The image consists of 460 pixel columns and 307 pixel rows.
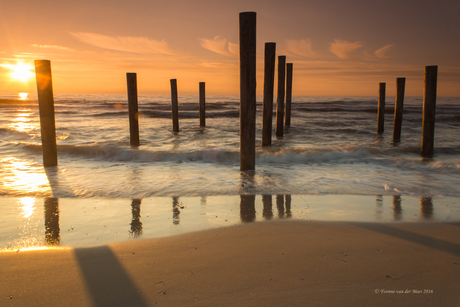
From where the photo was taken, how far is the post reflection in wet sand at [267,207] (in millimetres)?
3354

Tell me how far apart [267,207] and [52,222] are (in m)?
2.50

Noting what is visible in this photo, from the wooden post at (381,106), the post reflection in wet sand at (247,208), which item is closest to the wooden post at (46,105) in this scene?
the post reflection in wet sand at (247,208)

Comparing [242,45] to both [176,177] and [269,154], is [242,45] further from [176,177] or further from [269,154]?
[269,154]

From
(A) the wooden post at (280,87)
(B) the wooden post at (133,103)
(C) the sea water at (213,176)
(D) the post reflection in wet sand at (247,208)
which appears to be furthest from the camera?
(A) the wooden post at (280,87)

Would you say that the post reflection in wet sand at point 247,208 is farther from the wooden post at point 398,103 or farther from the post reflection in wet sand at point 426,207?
the wooden post at point 398,103

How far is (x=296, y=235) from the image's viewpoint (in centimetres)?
279

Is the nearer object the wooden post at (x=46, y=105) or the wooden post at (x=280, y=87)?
the wooden post at (x=46, y=105)

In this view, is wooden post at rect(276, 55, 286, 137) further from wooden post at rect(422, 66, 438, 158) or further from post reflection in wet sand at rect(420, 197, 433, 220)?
post reflection in wet sand at rect(420, 197, 433, 220)

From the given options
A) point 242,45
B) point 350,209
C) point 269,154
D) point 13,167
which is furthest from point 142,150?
point 350,209

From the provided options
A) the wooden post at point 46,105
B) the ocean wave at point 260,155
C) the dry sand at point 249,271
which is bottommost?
Answer: the ocean wave at point 260,155

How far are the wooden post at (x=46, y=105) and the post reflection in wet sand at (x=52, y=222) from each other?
2.64m

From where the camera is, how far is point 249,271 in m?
2.11

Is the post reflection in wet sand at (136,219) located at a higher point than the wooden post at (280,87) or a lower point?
lower

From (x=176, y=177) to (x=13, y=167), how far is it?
12.6ft
